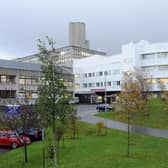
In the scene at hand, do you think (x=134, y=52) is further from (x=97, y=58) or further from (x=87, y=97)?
(x=87, y=97)

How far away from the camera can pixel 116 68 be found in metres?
96.9

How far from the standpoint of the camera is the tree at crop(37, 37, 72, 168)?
49.0 feet

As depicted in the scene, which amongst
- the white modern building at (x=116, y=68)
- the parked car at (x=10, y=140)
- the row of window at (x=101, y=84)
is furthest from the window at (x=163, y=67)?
the parked car at (x=10, y=140)

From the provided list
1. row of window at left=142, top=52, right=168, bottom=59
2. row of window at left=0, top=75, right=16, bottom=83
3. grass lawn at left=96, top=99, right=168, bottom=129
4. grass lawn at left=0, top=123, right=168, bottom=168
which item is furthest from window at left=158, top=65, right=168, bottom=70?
grass lawn at left=0, top=123, right=168, bottom=168

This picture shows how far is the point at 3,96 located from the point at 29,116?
6397cm

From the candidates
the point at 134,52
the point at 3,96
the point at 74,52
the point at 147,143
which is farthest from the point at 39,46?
the point at 74,52

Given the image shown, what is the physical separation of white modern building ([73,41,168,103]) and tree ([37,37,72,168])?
234ft

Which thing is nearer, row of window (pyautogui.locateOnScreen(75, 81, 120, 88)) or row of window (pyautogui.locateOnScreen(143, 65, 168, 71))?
row of window (pyautogui.locateOnScreen(143, 65, 168, 71))

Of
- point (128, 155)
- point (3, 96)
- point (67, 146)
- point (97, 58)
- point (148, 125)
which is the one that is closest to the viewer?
point (128, 155)

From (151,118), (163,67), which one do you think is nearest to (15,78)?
(163,67)

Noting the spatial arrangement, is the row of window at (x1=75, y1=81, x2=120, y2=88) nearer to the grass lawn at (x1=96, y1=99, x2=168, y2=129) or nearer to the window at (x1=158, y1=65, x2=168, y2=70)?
the window at (x1=158, y1=65, x2=168, y2=70)

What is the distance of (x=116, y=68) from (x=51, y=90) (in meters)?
82.9

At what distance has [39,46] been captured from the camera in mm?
15109

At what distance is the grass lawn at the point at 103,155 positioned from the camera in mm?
18375
